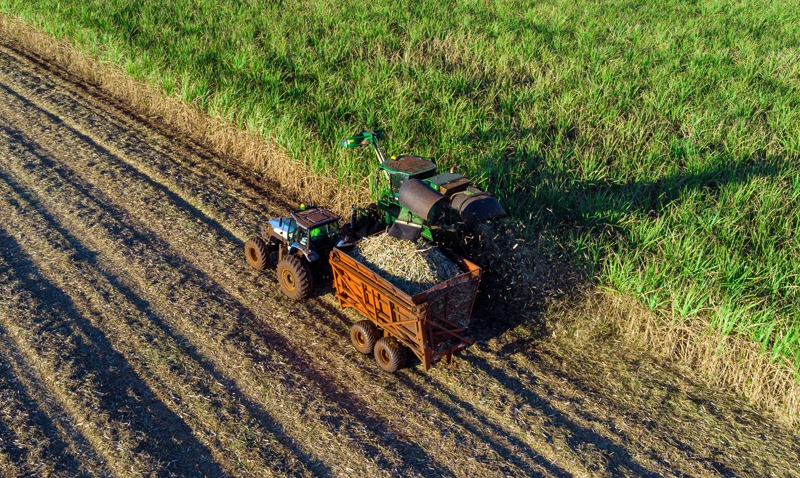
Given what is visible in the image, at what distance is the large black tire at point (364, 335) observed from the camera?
716 cm

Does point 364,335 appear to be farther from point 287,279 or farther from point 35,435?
point 35,435

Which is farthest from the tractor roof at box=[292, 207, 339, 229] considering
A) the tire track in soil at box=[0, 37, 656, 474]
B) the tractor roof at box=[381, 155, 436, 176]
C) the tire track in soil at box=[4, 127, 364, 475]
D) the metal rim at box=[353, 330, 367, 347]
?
the tire track in soil at box=[0, 37, 656, 474]

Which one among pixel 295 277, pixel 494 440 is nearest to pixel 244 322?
pixel 295 277

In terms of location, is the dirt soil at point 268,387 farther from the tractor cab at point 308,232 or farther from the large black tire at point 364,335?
the tractor cab at point 308,232

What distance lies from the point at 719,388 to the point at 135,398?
6039 mm

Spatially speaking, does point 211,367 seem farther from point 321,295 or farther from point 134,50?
point 134,50

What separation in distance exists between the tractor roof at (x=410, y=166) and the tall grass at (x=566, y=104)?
142 centimetres

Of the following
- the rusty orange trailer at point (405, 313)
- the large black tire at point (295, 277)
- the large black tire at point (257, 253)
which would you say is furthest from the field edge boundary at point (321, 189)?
the large black tire at point (295, 277)

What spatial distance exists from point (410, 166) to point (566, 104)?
4832mm

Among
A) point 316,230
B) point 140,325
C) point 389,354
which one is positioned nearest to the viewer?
point 389,354

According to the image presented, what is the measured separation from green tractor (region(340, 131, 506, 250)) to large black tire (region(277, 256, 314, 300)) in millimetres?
935

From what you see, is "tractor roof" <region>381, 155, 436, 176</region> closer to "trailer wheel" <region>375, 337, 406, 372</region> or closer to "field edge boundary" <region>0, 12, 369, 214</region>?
"field edge boundary" <region>0, 12, 369, 214</region>

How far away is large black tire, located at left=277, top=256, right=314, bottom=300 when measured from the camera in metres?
7.82

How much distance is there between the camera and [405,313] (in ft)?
21.6
